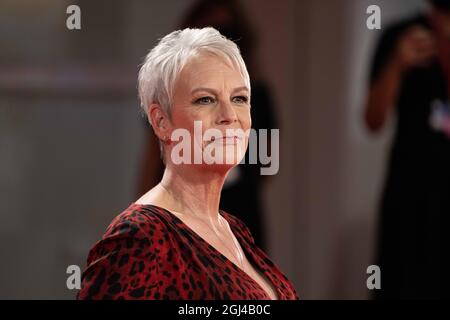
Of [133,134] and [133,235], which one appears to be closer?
[133,235]

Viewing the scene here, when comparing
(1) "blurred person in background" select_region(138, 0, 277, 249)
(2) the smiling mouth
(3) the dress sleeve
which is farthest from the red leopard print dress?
(1) "blurred person in background" select_region(138, 0, 277, 249)

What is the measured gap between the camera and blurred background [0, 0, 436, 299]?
2334 mm

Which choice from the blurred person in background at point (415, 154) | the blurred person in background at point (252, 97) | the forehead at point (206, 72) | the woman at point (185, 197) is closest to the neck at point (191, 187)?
the woman at point (185, 197)

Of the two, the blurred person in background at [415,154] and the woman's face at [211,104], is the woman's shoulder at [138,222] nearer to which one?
the woman's face at [211,104]

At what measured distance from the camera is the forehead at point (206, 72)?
2.78ft

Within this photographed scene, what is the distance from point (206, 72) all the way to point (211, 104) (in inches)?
1.5

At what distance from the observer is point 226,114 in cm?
85

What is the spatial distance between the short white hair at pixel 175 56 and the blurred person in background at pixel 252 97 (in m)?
1.26

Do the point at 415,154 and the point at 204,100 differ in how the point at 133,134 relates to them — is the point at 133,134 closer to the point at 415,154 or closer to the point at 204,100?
the point at 415,154

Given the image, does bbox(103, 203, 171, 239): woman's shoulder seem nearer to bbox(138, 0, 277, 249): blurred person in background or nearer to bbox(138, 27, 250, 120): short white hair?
bbox(138, 27, 250, 120): short white hair

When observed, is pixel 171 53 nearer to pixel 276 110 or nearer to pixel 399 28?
pixel 276 110

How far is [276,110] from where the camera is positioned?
268cm

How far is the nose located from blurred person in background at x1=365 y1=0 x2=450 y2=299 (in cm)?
198

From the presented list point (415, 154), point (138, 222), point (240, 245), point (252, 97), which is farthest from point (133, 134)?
Result: point (138, 222)
